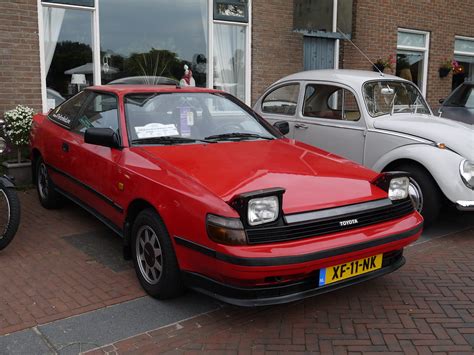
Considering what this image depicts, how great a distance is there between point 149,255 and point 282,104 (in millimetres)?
3908

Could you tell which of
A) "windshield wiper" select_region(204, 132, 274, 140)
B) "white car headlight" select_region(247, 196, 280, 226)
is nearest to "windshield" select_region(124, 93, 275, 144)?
"windshield wiper" select_region(204, 132, 274, 140)

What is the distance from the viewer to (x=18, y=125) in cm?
698

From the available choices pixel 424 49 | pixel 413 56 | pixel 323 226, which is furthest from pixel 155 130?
pixel 424 49

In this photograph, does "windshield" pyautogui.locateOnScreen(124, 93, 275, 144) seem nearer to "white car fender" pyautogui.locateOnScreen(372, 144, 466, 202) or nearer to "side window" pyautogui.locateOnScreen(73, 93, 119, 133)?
"side window" pyautogui.locateOnScreen(73, 93, 119, 133)

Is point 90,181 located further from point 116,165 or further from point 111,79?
point 111,79

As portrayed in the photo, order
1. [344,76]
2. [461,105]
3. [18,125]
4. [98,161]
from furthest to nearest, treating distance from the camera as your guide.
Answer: [461,105] < [18,125] < [344,76] < [98,161]

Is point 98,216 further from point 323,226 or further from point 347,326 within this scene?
point 347,326

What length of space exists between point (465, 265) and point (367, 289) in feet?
4.02

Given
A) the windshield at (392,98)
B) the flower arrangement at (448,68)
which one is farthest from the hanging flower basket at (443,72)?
the windshield at (392,98)

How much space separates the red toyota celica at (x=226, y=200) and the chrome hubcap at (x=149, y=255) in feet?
0.04

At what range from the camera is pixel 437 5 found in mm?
13164

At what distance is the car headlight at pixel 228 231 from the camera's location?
3.08 metres

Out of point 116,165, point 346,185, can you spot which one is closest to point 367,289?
point 346,185

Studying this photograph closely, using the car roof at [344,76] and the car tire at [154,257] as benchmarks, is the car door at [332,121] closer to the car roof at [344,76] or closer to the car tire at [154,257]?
the car roof at [344,76]
